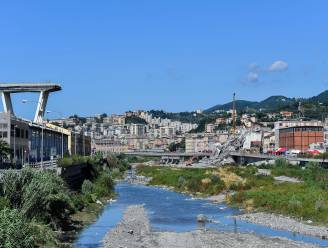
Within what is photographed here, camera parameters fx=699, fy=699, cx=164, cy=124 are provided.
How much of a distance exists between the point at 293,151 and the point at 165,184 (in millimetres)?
59709

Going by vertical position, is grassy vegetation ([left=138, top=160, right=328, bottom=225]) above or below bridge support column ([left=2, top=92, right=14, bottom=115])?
below

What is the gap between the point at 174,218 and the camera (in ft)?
229

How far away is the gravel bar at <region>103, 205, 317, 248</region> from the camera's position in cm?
4797

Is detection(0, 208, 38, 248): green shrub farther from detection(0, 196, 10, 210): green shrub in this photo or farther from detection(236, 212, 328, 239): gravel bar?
detection(236, 212, 328, 239): gravel bar

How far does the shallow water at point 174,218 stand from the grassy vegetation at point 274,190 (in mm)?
3536

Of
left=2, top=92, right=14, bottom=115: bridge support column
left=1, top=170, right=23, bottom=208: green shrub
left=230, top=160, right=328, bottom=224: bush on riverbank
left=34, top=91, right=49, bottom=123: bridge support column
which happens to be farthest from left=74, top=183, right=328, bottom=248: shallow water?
left=2, top=92, right=14, bottom=115: bridge support column

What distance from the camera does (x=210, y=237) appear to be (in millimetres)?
52531

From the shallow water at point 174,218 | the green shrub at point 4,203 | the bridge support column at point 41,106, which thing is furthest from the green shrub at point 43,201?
the bridge support column at point 41,106

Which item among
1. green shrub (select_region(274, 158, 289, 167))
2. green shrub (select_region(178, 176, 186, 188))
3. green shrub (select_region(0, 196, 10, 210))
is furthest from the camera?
green shrub (select_region(274, 158, 289, 167))

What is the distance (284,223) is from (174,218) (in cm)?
1242

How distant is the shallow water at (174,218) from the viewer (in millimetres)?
53188

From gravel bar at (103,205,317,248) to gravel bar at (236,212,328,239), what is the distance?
4.72 metres

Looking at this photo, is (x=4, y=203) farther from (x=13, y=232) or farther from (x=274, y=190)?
(x=274, y=190)

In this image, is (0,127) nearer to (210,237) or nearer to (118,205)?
(118,205)
